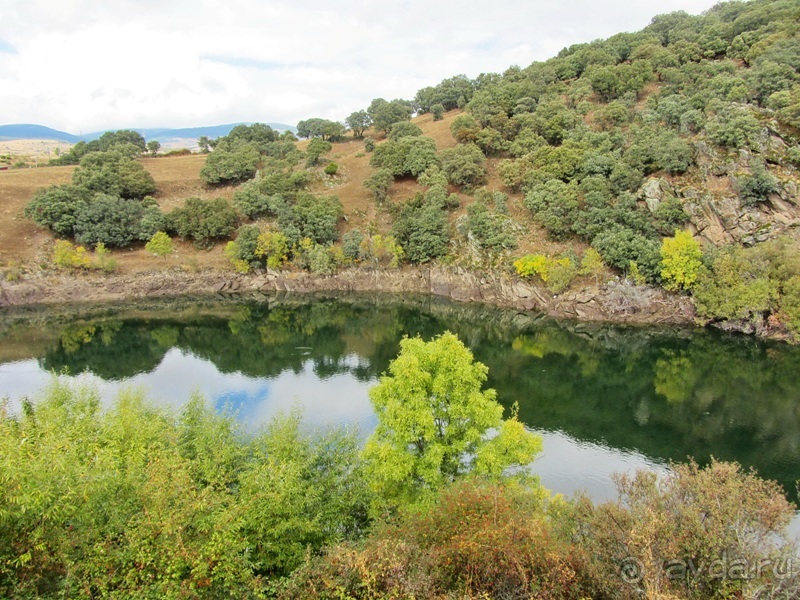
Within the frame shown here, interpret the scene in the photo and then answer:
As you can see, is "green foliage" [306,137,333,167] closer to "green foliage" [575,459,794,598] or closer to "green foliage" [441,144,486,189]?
"green foliage" [441,144,486,189]

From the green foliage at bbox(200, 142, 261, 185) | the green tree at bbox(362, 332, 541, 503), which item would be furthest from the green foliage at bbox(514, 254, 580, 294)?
the green foliage at bbox(200, 142, 261, 185)

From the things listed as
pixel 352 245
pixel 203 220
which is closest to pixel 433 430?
pixel 352 245

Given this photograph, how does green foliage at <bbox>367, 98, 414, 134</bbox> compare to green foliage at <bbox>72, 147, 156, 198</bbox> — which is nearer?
green foliage at <bbox>72, 147, 156, 198</bbox>

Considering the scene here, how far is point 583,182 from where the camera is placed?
71.6 m

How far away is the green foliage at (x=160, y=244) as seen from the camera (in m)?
79.8

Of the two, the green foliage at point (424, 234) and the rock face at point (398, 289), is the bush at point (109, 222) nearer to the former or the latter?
the rock face at point (398, 289)

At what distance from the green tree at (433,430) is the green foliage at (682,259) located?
152ft

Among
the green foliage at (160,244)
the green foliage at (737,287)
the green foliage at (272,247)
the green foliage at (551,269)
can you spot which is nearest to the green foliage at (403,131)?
the green foliage at (272,247)

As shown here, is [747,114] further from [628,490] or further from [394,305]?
[628,490]

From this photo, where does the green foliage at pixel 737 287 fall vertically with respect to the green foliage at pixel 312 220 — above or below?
below

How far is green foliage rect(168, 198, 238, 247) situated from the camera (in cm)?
8381

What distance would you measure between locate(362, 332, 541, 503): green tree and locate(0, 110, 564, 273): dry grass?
52.9m

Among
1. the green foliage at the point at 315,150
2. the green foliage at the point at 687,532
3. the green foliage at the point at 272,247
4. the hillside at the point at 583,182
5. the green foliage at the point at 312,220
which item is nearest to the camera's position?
the green foliage at the point at 687,532

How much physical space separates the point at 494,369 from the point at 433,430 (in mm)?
31319
